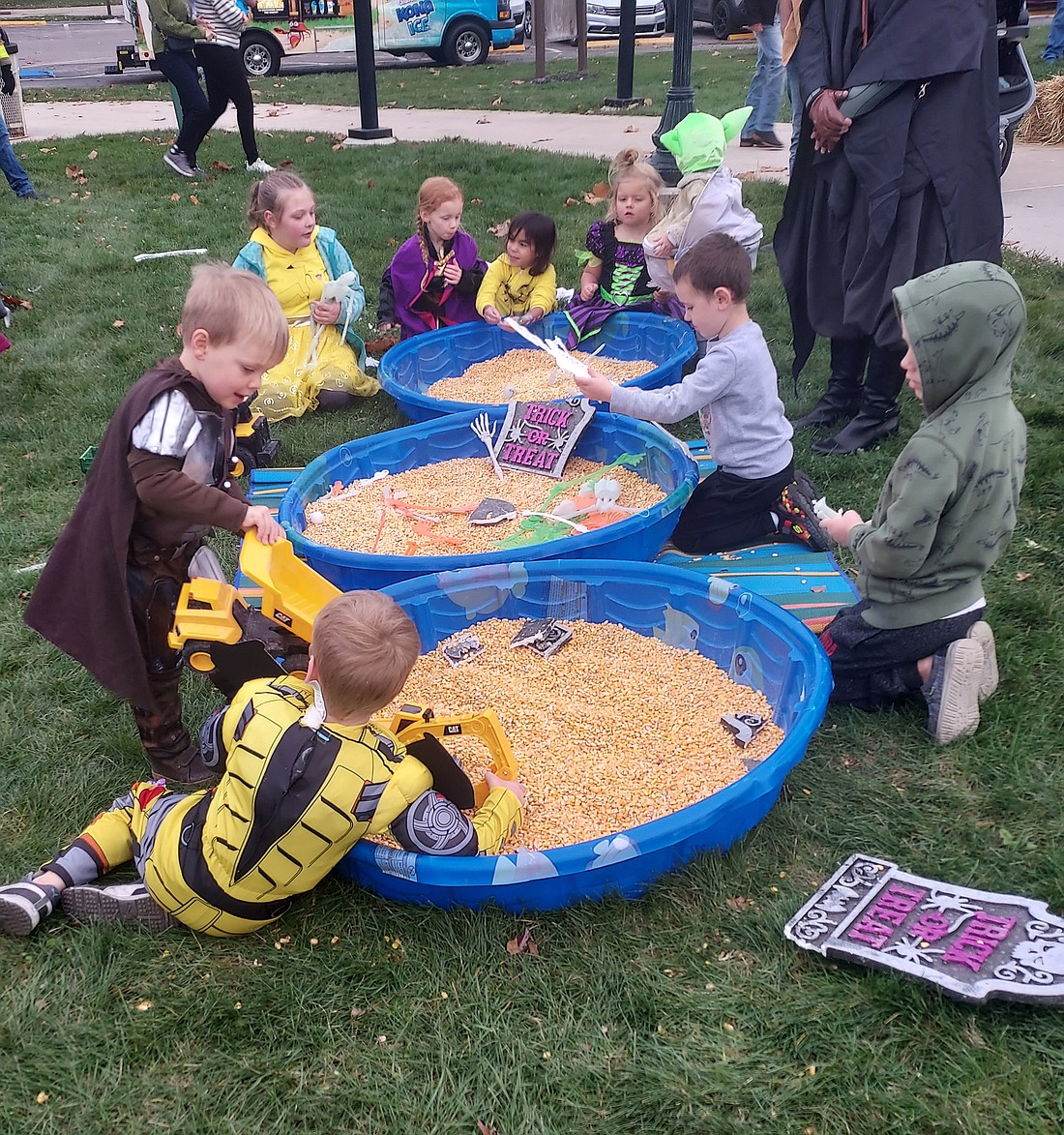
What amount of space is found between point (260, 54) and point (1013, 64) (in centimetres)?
1333

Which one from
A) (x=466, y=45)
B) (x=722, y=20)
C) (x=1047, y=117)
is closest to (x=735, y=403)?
(x=1047, y=117)

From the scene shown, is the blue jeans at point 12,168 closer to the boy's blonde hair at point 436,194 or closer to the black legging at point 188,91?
the black legging at point 188,91

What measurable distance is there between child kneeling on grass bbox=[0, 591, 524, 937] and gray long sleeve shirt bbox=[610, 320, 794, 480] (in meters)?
1.57

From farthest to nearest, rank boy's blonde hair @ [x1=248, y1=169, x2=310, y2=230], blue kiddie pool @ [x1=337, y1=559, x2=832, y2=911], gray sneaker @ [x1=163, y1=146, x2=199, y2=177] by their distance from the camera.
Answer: gray sneaker @ [x1=163, y1=146, x2=199, y2=177], boy's blonde hair @ [x1=248, y1=169, x2=310, y2=230], blue kiddie pool @ [x1=337, y1=559, x2=832, y2=911]

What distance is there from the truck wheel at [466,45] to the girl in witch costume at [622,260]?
41.0 ft

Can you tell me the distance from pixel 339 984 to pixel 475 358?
363 cm

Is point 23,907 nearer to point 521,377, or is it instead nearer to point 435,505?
point 435,505

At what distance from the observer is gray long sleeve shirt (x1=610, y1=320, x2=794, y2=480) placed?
127 inches

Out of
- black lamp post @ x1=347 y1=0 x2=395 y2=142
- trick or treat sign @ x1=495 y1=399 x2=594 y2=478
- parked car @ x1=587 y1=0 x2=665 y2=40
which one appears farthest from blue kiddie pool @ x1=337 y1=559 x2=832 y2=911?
parked car @ x1=587 y1=0 x2=665 y2=40

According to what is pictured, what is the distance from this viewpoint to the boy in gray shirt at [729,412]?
127 inches

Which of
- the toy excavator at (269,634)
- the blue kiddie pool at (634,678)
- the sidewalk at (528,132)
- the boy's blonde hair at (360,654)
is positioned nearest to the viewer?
the boy's blonde hair at (360,654)

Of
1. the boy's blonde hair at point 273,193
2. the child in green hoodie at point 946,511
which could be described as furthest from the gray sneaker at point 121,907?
the boy's blonde hair at point 273,193

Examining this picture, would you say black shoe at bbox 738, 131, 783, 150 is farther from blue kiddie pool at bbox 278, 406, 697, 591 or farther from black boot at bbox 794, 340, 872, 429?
blue kiddie pool at bbox 278, 406, 697, 591

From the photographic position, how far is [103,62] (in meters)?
17.3
